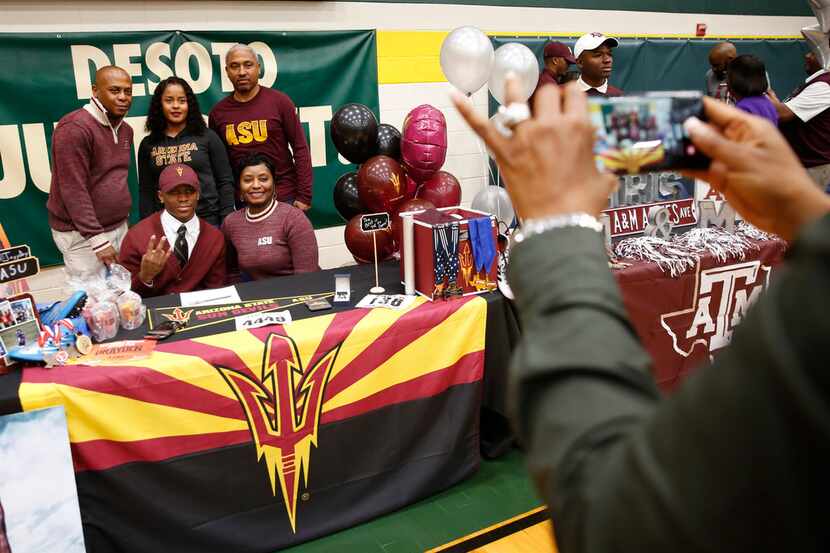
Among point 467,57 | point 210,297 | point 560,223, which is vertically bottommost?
point 210,297

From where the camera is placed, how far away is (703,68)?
6.30 m

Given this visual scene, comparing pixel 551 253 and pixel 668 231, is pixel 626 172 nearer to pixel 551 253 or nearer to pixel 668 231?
pixel 551 253

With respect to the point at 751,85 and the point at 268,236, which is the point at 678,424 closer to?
the point at 268,236

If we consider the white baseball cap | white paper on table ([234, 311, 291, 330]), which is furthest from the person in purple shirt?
white paper on table ([234, 311, 291, 330])

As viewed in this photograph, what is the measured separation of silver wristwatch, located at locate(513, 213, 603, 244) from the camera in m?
0.45

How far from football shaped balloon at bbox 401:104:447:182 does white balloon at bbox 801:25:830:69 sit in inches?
106

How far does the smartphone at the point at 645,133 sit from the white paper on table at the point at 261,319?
152 cm

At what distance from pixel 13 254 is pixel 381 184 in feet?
4.49

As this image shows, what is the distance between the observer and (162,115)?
3.26m

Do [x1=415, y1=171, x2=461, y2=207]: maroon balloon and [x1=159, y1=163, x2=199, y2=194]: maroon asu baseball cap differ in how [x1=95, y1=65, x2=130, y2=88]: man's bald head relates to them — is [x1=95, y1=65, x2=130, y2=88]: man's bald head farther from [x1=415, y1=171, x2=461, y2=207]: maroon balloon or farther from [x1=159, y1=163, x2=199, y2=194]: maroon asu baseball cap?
[x1=415, y1=171, x2=461, y2=207]: maroon balloon

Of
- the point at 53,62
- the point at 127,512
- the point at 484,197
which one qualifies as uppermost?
the point at 53,62

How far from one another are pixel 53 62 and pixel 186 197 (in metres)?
1.66

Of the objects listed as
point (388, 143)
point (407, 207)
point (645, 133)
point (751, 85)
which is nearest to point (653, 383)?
point (645, 133)

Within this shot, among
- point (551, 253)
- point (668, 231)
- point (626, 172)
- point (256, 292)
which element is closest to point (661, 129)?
point (626, 172)
